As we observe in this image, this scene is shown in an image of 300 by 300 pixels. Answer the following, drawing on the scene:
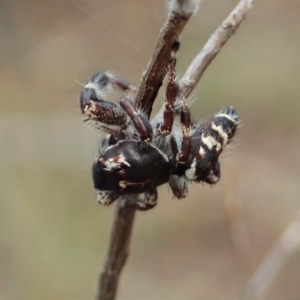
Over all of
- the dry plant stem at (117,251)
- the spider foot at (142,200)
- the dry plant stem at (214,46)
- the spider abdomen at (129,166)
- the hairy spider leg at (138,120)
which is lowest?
the dry plant stem at (117,251)

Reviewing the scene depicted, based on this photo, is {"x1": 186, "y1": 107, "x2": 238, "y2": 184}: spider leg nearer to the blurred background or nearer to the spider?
the spider

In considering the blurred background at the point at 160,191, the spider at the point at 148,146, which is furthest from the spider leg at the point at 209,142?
the blurred background at the point at 160,191

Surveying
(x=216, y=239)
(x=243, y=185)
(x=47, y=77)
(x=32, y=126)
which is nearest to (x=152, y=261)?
(x=216, y=239)

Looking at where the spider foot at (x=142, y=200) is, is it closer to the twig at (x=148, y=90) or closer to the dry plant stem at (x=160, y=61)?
the twig at (x=148, y=90)

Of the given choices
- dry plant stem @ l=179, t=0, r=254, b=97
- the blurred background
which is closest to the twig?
dry plant stem @ l=179, t=0, r=254, b=97

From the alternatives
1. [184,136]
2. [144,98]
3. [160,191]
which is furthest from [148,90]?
[160,191]

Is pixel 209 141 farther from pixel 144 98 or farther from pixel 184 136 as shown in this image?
pixel 144 98
